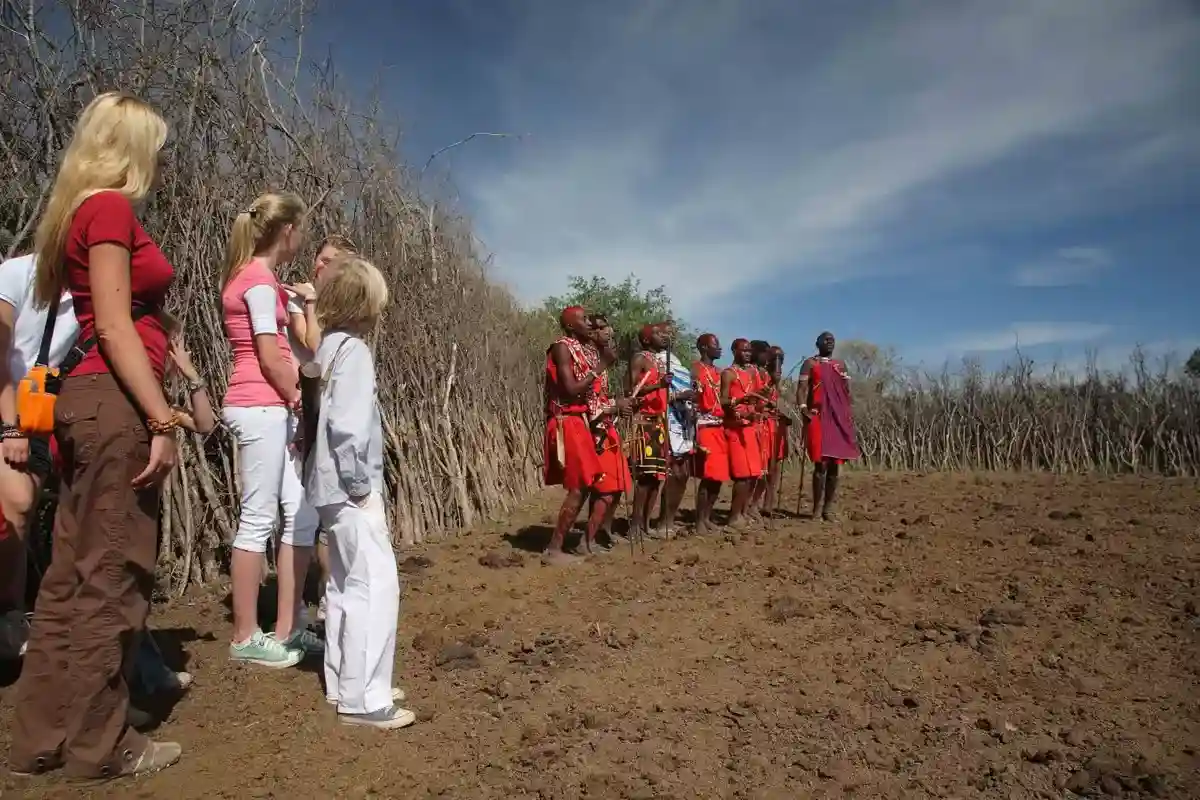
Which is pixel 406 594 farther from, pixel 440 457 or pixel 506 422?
pixel 506 422

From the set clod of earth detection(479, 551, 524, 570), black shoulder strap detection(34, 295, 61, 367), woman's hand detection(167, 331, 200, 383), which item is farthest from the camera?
clod of earth detection(479, 551, 524, 570)

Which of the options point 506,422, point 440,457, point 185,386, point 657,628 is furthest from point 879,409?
point 185,386

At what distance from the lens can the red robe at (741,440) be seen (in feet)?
21.7

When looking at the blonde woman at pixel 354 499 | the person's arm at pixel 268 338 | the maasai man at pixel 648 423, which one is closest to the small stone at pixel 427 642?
the blonde woman at pixel 354 499

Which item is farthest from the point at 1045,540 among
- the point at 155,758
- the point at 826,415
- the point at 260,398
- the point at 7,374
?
the point at 7,374

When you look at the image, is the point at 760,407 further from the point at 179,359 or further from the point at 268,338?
the point at 179,359

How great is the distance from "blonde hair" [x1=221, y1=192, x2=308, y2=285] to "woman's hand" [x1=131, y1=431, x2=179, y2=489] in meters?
1.11

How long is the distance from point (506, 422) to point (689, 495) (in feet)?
7.82

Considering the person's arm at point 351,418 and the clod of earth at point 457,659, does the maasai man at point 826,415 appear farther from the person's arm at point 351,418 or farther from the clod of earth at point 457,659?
the person's arm at point 351,418

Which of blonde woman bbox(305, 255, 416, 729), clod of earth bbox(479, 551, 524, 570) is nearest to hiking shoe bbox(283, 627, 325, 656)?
blonde woman bbox(305, 255, 416, 729)

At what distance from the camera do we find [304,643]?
338 centimetres

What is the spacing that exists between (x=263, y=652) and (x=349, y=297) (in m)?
1.51

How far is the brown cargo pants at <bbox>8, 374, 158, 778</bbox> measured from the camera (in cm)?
217

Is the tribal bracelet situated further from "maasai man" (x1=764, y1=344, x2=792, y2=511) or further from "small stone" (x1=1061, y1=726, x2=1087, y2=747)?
"maasai man" (x1=764, y1=344, x2=792, y2=511)
